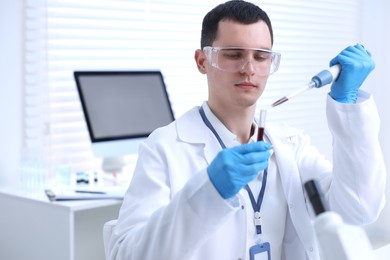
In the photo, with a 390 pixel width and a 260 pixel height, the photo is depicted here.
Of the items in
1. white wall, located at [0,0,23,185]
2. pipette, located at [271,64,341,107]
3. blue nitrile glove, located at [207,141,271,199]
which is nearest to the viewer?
blue nitrile glove, located at [207,141,271,199]

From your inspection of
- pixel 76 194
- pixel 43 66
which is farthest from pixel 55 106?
pixel 76 194

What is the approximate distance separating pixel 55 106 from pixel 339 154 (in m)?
1.48

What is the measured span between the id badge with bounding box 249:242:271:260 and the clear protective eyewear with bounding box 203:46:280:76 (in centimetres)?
44

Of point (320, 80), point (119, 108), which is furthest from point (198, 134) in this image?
point (119, 108)

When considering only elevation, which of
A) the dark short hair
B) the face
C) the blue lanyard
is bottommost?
the blue lanyard

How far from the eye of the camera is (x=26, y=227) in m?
2.26

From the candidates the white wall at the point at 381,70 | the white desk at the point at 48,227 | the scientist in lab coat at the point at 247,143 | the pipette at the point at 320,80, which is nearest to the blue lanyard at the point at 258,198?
the scientist in lab coat at the point at 247,143

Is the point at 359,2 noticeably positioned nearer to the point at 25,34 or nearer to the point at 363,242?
the point at 25,34

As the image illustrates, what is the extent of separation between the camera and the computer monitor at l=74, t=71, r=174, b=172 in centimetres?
243

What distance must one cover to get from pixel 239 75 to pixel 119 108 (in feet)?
3.80

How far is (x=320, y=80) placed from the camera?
4.41 feet

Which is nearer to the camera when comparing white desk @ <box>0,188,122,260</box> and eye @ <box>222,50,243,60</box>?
eye @ <box>222,50,243,60</box>

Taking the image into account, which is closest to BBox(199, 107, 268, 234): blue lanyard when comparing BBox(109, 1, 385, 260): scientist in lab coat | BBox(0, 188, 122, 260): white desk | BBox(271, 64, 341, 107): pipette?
BBox(109, 1, 385, 260): scientist in lab coat

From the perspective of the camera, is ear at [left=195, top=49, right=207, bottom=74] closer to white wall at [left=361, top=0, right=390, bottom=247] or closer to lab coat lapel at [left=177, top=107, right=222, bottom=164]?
lab coat lapel at [left=177, top=107, right=222, bottom=164]
